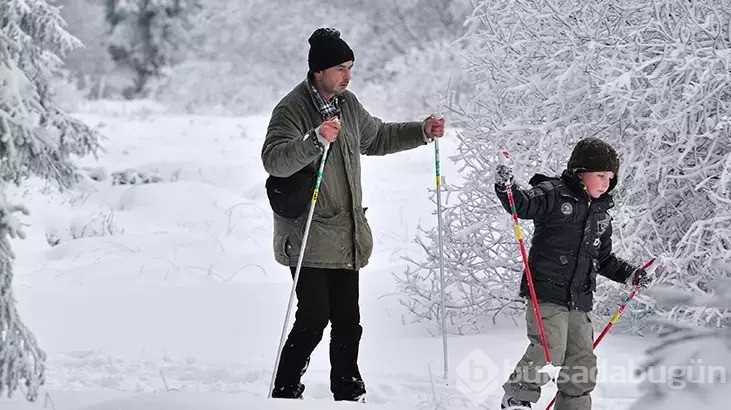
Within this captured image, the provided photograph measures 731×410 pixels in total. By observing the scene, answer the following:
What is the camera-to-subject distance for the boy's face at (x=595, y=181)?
12.5ft

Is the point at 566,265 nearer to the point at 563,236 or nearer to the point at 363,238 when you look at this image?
the point at 563,236

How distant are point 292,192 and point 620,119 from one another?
2002 mm

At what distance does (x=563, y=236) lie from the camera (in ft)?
12.4

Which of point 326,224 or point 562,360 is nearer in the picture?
point 562,360

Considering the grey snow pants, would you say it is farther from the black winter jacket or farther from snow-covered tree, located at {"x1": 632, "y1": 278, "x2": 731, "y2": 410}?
snow-covered tree, located at {"x1": 632, "y1": 278, "x2": 731, "y2": 410}

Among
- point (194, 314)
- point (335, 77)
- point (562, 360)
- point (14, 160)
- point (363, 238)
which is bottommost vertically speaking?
point (194, 314)

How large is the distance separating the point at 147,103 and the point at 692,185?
849 inches

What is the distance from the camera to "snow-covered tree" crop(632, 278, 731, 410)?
173cm

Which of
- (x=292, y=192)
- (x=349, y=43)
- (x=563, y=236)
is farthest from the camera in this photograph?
(x=349, y=43)

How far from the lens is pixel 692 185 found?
507cm

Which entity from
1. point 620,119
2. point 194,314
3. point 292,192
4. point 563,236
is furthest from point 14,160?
point 194,314

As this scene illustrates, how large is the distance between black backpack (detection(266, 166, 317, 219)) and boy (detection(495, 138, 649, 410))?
2.49 ft

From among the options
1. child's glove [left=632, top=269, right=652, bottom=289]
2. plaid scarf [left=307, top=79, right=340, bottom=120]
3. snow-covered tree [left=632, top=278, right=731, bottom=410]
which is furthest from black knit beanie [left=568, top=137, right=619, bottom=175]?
snow-covered tree [left=632, top=278, right=731, bottom=410]

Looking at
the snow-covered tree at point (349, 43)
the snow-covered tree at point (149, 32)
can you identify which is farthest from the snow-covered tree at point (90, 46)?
the snow-covered tree at point (349, 43)
